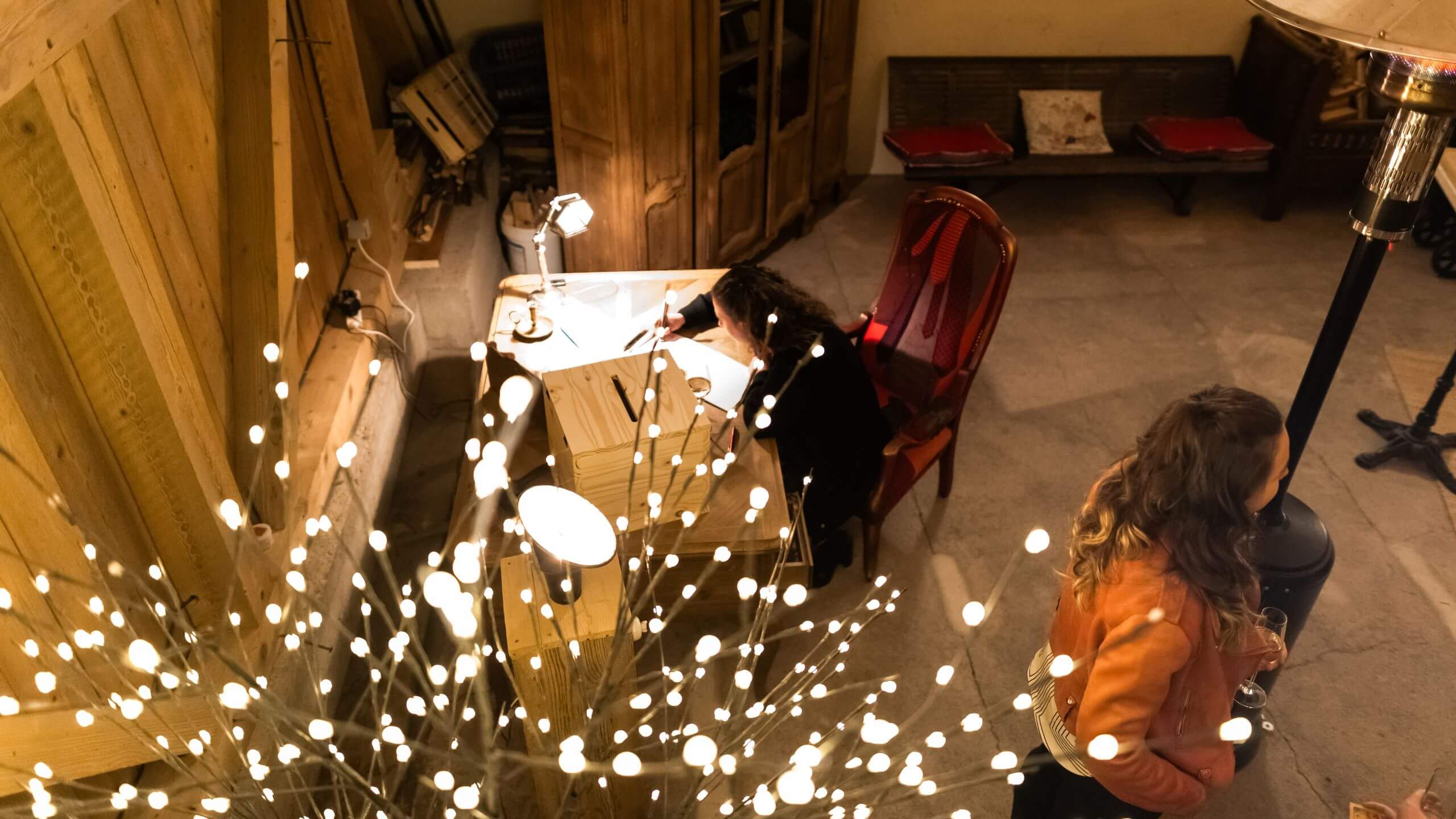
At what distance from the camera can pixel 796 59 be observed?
4.78 meters

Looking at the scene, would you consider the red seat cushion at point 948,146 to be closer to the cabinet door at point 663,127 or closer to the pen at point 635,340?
the cabinet door at point 663,127

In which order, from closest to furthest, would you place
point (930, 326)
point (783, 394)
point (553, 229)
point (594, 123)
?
point (783, 394)
point (553, 229)
point (930, 326)
point (594, 123)

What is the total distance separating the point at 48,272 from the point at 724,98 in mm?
3192

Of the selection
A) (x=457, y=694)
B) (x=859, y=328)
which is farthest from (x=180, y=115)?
(x=859, y=328)

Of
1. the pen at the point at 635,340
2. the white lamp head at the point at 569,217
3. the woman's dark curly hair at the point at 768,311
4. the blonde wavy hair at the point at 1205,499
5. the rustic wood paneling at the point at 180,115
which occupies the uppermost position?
the rustic wood paneling at the point at 180,115

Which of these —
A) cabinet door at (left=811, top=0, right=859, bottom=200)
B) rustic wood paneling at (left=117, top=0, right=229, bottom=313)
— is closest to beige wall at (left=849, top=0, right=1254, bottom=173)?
cabinet door at (left=811, top=0, right=859, bottom=200)

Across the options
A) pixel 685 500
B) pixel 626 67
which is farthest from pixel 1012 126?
pixel 685 500

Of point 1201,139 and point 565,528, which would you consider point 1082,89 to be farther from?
point 565,528

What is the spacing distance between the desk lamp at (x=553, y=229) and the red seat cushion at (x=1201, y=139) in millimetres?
3484

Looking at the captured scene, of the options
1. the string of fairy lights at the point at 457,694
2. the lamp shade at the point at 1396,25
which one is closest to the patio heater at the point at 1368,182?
the lamp shade at the point at 1396,25

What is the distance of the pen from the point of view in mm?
3258

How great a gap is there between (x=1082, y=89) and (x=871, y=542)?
132 inches

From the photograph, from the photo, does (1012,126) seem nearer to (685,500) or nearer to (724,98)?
(724,98)

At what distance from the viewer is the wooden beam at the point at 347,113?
3197mm
